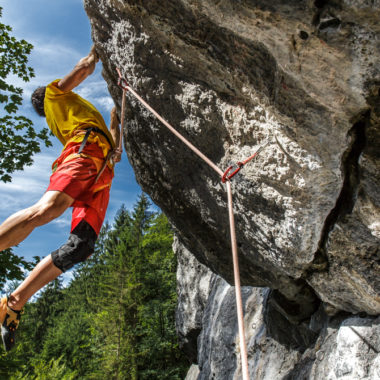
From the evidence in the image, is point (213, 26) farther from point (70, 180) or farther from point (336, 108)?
point (70, 180)

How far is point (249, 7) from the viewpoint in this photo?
2.07 meters

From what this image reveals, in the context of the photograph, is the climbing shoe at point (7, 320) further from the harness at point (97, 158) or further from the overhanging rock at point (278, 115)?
the overhanging rock at point (278, 115)

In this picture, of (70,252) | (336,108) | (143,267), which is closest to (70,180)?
(70,252)

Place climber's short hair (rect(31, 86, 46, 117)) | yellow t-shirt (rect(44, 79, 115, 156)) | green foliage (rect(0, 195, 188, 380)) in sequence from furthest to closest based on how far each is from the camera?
green foliage (rect(0, 195, 188, 380)) < climber's short hair (rect(31, 86, 46, 117)) < yellow t-shirt (rect(44, 79, 115, 156))

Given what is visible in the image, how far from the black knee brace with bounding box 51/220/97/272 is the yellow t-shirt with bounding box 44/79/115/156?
800 millimetres

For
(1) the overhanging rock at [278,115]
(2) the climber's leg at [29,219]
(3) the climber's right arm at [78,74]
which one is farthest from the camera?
(3) the climber's right arm at [78,74]

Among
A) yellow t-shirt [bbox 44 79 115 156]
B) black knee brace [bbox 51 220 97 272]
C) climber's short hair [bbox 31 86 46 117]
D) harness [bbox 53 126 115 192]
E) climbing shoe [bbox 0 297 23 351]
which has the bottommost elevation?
climbing shoe [bbox 0 297 23 351]

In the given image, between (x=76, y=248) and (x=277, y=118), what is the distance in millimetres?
2077

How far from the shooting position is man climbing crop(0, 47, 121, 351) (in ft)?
9.49

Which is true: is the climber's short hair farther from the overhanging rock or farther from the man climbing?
the overhanging rock

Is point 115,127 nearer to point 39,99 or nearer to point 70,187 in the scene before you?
point 39,99

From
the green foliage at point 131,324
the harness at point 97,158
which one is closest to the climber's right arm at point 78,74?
the harness at point 97,158

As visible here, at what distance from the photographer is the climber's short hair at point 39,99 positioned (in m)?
4.09

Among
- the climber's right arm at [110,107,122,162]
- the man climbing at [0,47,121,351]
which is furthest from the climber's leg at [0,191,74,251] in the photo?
the climber's right arm at [110,107,122,162]
